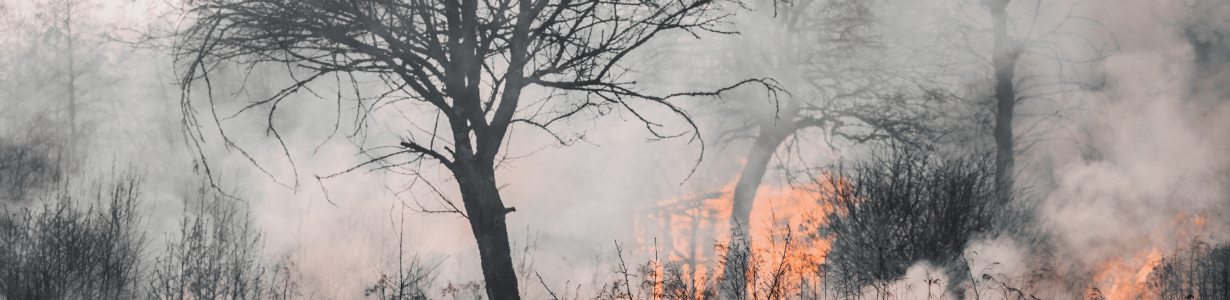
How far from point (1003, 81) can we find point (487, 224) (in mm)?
12203

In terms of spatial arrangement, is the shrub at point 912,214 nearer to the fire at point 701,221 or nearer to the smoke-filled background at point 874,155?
the smoke-filled background at point 874,155

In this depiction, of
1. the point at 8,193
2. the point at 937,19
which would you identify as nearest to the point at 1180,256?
the point at 937,19

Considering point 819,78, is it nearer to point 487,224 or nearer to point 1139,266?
point 1139,266

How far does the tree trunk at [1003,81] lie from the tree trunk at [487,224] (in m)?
10.5

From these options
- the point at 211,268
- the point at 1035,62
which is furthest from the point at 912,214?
the point at 211,268

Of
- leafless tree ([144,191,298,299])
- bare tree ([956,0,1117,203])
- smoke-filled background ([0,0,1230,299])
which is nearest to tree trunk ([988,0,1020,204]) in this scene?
bare tree ([956,0,1117,203])

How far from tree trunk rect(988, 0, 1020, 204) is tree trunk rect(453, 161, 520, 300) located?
10514 millimetres

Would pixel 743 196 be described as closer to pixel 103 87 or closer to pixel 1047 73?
pixel 1047 73

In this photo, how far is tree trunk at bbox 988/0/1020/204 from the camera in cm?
1078

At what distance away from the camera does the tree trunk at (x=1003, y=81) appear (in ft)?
35.4

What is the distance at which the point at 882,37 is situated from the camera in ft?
33.8

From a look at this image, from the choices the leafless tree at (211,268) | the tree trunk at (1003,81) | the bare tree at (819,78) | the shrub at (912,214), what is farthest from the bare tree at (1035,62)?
the leafless tree at (211,268)

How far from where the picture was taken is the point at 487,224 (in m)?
3.17

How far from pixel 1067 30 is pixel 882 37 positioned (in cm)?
459
